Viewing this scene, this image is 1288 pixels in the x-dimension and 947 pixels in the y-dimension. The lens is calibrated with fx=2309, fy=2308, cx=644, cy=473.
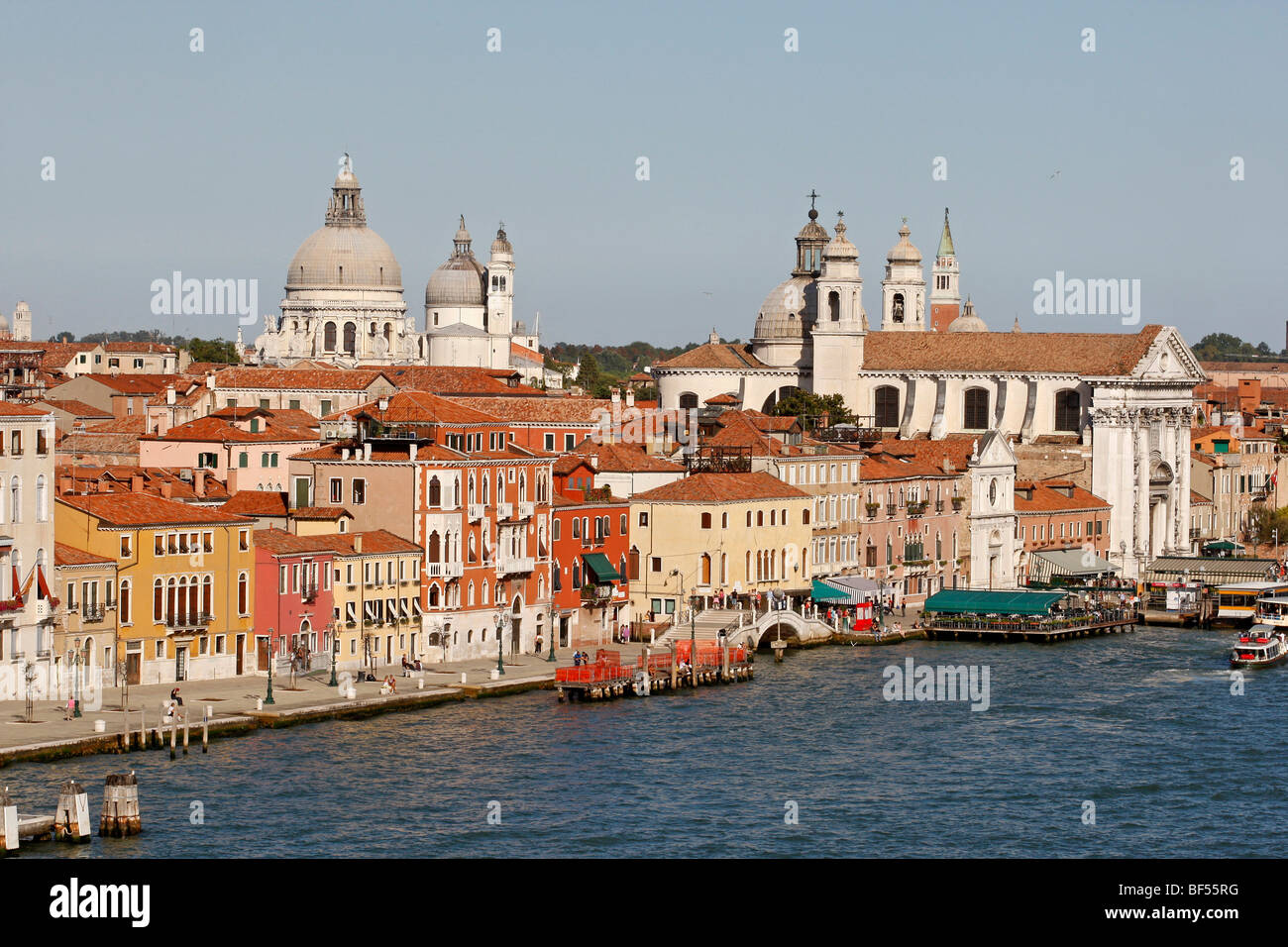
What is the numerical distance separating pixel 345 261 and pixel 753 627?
210ft

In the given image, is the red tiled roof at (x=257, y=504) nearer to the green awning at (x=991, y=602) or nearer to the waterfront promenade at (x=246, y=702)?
the waterfront promenade at (x=246, y=702)

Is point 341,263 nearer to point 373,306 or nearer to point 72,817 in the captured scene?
point 373,306

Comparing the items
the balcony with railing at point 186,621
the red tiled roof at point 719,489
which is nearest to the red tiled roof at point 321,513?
the balcony with railing at point 186,621

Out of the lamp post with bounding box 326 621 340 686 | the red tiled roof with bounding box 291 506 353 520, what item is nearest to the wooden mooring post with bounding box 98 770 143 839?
the lamp post with bounding box 326 621 340 686

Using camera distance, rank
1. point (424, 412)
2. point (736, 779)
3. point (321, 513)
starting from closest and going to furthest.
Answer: point (736, 779)
point (321, 513)
point (424, 412)

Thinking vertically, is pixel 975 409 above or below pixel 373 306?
below

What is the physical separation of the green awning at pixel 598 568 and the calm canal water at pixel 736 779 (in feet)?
16.0

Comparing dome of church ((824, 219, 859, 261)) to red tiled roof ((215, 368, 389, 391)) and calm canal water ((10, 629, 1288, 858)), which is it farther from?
calm canal water ((10, 629, 1288, 858))

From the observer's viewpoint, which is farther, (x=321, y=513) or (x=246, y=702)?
(x=321, y=513)

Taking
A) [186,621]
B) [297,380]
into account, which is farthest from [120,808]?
[297,380]

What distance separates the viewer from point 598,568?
1769 inches
